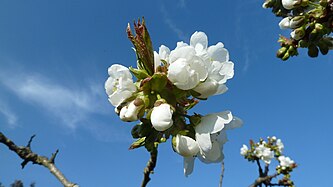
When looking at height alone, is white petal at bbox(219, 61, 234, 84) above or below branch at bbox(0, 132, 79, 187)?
below

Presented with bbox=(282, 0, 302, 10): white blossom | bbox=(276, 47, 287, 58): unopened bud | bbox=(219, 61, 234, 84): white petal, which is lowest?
bbox=(219, 61, 234, 84): white petal

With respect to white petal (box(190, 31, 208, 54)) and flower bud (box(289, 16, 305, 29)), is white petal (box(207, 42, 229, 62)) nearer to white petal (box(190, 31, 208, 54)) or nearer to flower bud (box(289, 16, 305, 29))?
white petal (box(190, 31, 208, 54))

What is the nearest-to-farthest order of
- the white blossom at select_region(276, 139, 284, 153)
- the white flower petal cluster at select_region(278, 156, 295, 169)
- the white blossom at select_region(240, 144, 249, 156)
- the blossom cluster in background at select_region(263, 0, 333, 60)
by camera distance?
the blossom cluster in background at select_region(263, 0, 333, 60)
the white flower petal cluster at select_region(278, 156, 295, 169)
the white blossom at select_region(240, 144, 249, 156)
the white blossom at select_region(276, 139, 284, 153)

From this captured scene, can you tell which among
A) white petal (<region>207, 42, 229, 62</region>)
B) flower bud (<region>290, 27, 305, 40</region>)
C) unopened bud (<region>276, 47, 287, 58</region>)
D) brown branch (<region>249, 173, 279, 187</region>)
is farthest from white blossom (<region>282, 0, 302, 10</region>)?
brown branch (<region>249, 173, 279, 187</region>)

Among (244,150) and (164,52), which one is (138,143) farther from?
(244,150)

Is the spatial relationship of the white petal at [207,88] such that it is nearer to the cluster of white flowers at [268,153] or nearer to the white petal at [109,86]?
the white petal at [109,86]

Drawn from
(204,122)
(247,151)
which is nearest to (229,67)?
(204,122)

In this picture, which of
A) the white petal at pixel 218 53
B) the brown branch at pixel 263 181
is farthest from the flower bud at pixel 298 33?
the brown branch at pixel 263 181

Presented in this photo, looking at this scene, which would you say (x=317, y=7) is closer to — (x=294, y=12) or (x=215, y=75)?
(x=294, y=12)
